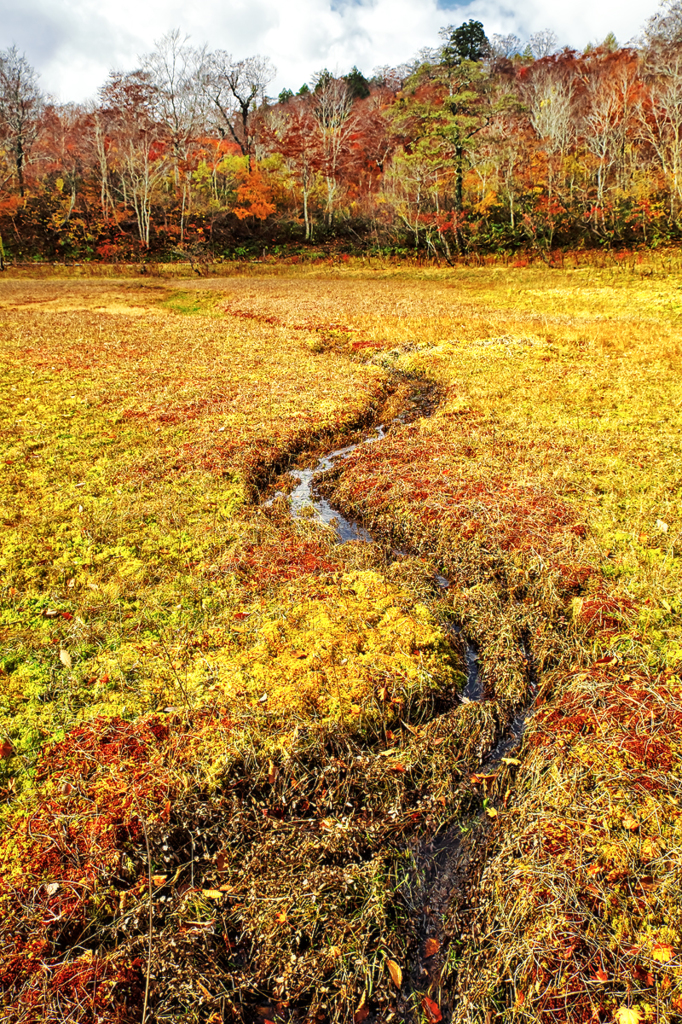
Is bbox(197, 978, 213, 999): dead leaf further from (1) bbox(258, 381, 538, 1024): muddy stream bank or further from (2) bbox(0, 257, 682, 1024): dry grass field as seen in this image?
(1) bbox(258, 381, 538, 1024): muddy stream bank

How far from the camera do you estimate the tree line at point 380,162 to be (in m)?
33.5

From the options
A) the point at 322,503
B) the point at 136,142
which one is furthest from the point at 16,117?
the point at 322,503

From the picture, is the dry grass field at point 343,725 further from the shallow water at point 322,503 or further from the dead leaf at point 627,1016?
the shallow water at point 322,503

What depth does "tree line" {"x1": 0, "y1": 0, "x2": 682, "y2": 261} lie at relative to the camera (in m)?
33.5

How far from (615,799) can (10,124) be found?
66007 mm

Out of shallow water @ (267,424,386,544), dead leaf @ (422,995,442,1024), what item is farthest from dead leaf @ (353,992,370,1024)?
shallow water @ (267,424,386,544)

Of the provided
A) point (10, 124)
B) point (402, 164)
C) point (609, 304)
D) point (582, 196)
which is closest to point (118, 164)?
point (10, 124)

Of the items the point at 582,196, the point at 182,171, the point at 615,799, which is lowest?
the point at 615,799

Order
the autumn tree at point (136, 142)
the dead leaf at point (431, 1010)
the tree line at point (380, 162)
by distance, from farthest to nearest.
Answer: the autumn tree at point (136, 142) < the tree line at point (380, 162) < the dead leaf at point (431, 1010)

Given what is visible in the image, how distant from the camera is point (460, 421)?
10656 mm

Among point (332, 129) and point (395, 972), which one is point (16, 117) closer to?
point (332, 129)

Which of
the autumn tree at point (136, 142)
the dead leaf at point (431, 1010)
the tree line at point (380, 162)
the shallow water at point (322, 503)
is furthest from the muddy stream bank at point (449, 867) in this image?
the autumn tree at point (136, 142)

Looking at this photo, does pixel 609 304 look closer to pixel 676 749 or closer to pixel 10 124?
pixel 676 749

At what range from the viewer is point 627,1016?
2578 millimetres
